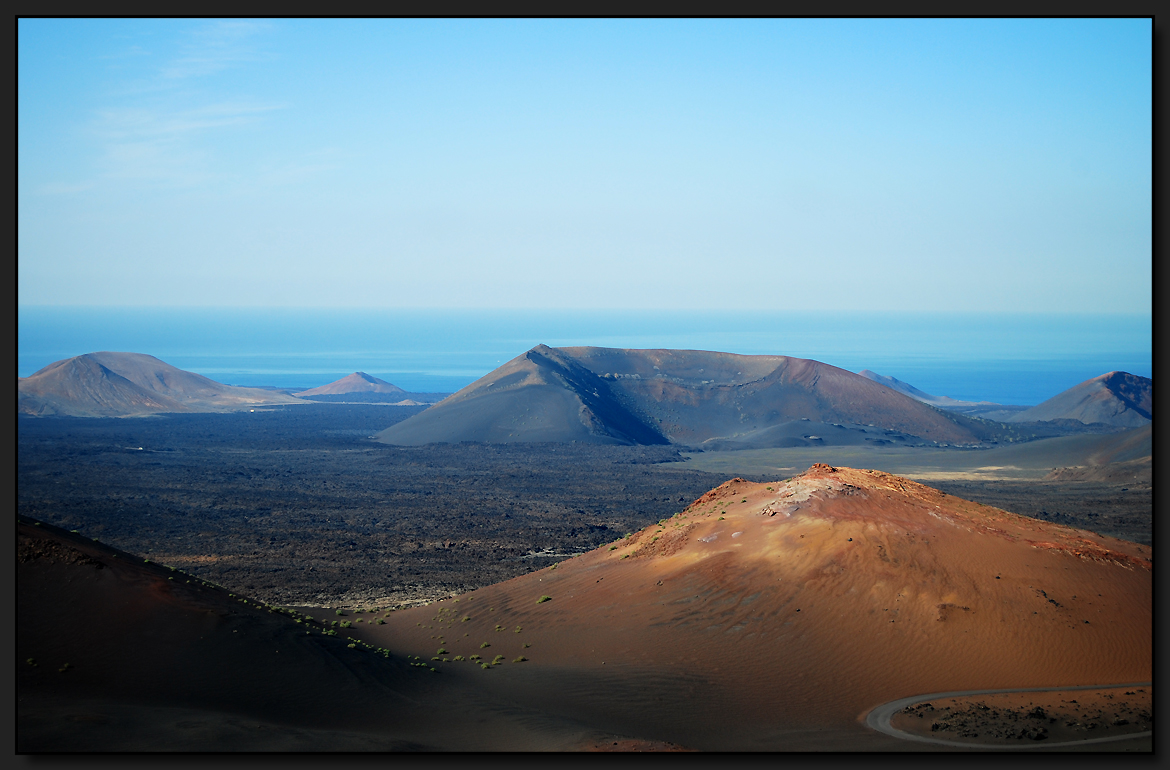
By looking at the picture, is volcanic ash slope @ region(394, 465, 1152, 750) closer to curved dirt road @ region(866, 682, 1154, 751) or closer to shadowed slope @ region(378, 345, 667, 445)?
curved dirt road @ region(866, 682, 1154, 751)

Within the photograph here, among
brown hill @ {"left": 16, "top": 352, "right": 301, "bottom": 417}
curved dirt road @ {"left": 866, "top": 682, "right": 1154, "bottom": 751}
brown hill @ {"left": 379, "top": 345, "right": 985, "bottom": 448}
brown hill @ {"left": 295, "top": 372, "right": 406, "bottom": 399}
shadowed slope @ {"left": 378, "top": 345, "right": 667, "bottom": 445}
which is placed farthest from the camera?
brown hill @ {"left": 295, "top": 372, "right": 406, "bottom": 399}

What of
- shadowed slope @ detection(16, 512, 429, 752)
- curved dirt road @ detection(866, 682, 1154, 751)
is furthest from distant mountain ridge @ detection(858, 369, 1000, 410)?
shadowed slope @ detection(16, 512, 429, 752)

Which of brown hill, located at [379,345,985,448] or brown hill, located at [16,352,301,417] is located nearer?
brown hill, located at [379,345,985,448]

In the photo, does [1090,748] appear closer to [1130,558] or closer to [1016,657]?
[1016,657]

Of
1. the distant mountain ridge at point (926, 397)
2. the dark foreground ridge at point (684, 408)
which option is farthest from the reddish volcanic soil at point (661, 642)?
the distant mountain ridge at point (926, 397)

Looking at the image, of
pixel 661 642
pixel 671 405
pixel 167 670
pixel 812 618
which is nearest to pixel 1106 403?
pixel 671 405
